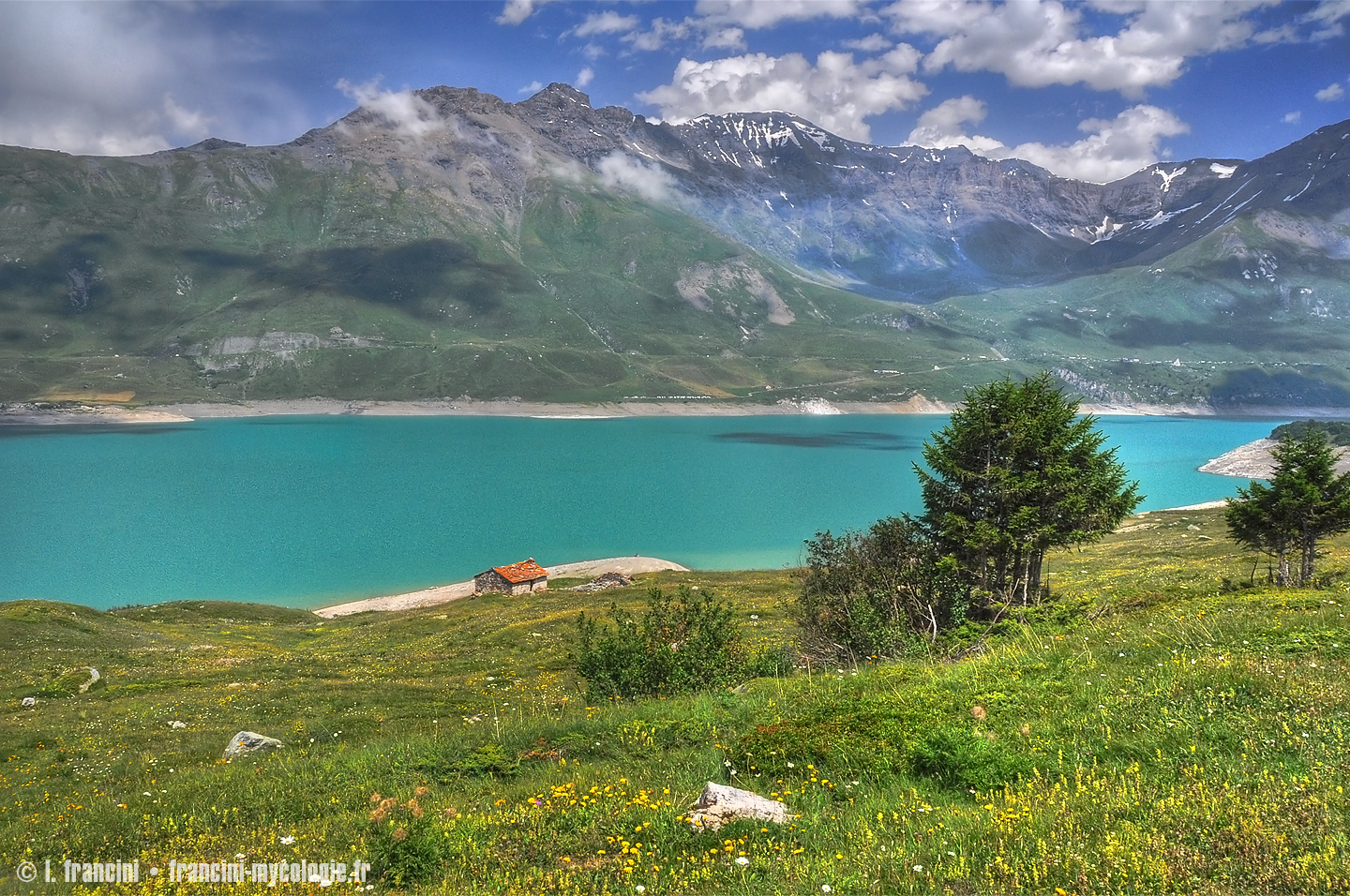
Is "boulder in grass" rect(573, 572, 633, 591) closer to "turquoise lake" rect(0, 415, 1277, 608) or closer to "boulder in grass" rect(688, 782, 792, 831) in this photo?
"turquoise lake" rect(0, 415, 1277, 608)

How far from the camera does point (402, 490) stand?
131875 mm

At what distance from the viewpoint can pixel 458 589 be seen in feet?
238

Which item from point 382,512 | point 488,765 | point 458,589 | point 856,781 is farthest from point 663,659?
point 382,512

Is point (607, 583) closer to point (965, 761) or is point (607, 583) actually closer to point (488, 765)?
point (488, 765)

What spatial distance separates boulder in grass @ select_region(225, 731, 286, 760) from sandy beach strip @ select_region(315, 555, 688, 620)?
5010 cm

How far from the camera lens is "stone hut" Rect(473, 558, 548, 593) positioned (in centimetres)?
6594

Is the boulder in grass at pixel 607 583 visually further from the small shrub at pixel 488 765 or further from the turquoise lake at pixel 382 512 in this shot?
the small shrub at pixel 488 765

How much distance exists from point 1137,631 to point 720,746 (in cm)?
856

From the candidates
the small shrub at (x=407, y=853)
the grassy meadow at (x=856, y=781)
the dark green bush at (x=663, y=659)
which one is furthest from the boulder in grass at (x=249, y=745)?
the small shrub at (x=407, y=853)

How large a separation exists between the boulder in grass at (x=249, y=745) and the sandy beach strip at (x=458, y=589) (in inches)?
1972

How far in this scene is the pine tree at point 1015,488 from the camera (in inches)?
939

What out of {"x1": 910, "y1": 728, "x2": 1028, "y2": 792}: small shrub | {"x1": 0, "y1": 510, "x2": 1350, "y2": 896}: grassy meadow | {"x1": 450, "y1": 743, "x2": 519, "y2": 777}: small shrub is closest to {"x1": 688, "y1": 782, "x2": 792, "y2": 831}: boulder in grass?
{"x1": 0, "y1": 510, "x2": 1350, "y2": 896}: grassy meadow

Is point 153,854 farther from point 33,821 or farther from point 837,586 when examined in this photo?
point 837,586

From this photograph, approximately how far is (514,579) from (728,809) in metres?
60.9
